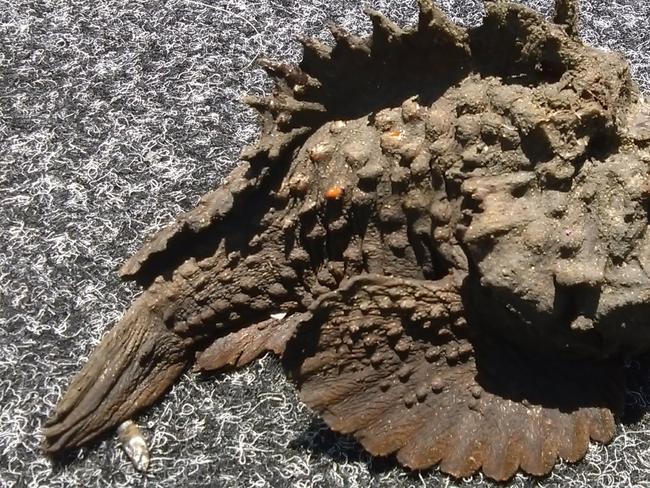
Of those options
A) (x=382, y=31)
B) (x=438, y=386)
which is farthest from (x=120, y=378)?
(x=382, y=31)

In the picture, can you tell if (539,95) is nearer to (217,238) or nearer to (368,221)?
(368,221)

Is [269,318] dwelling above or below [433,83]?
below

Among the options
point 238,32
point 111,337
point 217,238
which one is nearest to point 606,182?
point 217,238

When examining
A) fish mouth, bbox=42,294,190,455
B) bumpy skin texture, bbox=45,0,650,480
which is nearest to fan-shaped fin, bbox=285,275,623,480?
bumpy skin texture, bbox=45,0,650,480

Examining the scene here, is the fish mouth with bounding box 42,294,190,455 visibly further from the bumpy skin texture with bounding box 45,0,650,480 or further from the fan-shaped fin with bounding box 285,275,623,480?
the fan-shaped fin with bounding box 285,275,623,480

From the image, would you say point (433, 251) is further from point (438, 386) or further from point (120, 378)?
point (120, 378)

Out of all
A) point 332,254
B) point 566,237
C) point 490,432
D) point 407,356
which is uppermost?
point 566,237

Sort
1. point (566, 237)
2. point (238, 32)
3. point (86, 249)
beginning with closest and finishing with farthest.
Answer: point (566, 237)
point (86, 249)
point (238, 32)

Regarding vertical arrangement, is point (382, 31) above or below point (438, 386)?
above
